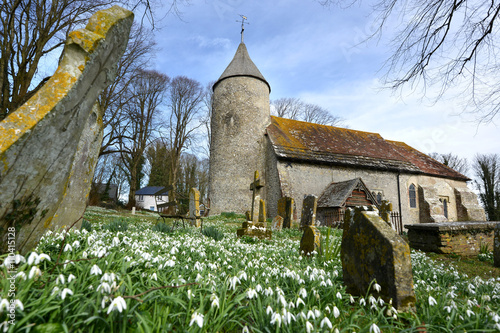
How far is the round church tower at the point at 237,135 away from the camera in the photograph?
20812 millimetres

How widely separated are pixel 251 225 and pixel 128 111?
63.3 feet

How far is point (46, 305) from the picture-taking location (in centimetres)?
163

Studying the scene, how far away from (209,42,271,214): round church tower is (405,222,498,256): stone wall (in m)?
13.2

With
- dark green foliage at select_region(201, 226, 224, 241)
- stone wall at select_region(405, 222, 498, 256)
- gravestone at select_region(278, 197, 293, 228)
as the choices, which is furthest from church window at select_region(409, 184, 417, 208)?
dark green foliage at select_region(201, 226, 224, 241)

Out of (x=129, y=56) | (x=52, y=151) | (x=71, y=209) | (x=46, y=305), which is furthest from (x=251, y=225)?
(x=129, y=56)

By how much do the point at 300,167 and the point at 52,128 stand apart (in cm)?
1831

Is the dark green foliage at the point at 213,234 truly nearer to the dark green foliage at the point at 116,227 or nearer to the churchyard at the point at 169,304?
the dark green foliage at the point at 116,227

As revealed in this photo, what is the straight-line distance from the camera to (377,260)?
2980 mm

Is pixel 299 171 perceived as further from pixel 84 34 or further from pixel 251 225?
pixel 84 34

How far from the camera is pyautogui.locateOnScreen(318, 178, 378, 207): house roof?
683 inches

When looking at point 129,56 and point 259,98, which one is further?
point 259,98

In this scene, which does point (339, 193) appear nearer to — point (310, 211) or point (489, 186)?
point (310, 211)

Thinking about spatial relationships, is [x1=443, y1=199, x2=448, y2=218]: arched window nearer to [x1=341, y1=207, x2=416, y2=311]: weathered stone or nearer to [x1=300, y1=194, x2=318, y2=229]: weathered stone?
[x1=300, y1=194, x2=318, y2=229]: weathered stone

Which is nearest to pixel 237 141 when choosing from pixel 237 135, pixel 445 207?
pixel 237 135
